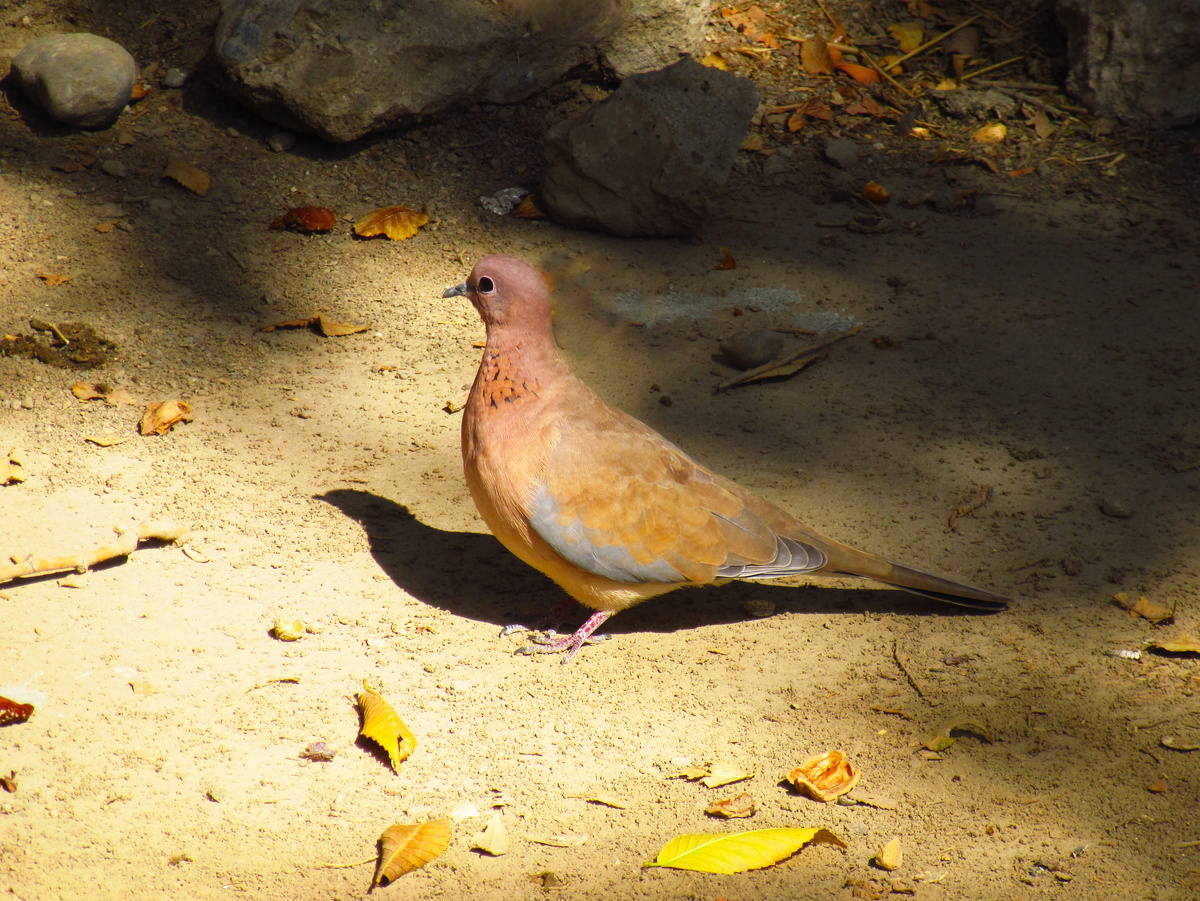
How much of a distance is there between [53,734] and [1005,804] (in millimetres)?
2716

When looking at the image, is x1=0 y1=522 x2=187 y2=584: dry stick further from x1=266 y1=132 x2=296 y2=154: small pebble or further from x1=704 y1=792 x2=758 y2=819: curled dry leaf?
x1=266 y1=132 x2=296 y2=154: small pebble

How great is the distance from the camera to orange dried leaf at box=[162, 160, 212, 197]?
5418 millimetres

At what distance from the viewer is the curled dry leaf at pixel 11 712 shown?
287 centimetres

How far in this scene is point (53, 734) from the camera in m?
2.87

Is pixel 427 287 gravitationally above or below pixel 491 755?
above

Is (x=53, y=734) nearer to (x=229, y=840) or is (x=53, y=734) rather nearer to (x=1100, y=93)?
(x=229, y=840)

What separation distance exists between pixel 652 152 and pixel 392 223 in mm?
1506

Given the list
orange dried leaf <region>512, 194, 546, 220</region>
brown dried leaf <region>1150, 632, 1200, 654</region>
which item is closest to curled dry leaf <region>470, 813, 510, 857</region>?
brown dried leaf <region>1150, 632, 1200, 654</region>

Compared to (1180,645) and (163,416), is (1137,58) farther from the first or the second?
(163,416)

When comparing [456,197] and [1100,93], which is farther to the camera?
[1100,93]

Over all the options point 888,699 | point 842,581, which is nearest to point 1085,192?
point 842,581

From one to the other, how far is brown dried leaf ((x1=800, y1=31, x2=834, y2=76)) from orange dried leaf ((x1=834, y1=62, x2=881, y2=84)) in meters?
0.07

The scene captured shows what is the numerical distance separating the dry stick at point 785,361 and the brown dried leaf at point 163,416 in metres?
2.39

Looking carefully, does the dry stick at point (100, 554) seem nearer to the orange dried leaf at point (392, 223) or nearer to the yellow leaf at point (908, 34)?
the orange dried leaf at point (392, 223)
